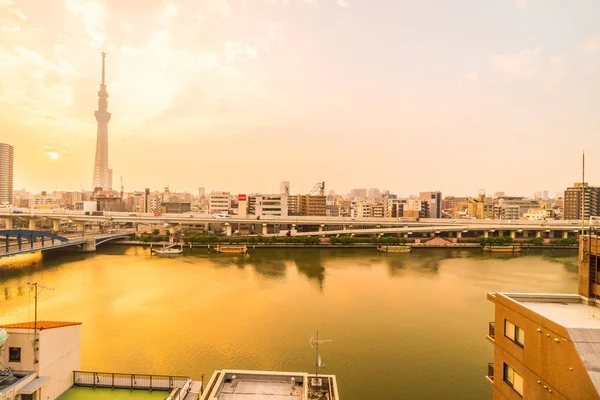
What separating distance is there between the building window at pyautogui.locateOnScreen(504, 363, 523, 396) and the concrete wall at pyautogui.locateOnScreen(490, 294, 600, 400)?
0.10 feet

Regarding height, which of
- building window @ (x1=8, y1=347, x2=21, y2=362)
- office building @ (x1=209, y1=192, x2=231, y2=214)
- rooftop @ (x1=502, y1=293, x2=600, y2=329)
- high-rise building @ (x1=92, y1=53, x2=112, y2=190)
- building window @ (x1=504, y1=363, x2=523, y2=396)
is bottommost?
building window @ (x1=504, y1=363, x2=523, y2=396)

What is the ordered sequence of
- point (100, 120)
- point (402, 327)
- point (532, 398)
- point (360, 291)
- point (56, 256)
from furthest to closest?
point (100, 120) → point (56, 256) → point (360, 291) → point (402, 327) → point (532, 398)

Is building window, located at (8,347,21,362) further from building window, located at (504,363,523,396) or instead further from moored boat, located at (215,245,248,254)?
moored boat, located at (215,245,248,254)

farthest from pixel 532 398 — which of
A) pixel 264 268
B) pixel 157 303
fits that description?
pixel 264 268

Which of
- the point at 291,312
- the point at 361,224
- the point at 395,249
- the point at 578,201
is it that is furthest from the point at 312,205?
the point at 578,201

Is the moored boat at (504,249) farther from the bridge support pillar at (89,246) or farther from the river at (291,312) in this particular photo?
the bridge support pillar at (89,246)

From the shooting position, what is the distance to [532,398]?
101 inches

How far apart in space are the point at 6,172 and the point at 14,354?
59.4m

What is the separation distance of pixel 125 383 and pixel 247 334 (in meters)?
3.72

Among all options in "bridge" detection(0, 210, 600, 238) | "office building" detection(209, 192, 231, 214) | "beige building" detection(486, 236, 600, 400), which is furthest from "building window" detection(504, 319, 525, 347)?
"office building" detection(209, 192, 231, 214)

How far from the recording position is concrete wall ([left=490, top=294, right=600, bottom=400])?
83.8 inches

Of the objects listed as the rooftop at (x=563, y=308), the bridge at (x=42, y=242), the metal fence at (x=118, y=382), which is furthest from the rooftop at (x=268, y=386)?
the bridge at (x=42, y=242)

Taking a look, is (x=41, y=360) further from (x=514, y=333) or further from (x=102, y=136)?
(x=102, y=136)

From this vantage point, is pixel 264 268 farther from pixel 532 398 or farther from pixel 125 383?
pixel 532 398
